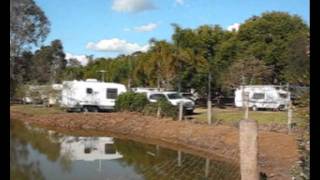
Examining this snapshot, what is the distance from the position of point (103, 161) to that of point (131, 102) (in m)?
10.3

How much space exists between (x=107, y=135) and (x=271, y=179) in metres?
11.6

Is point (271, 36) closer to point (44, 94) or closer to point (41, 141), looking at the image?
point (44, 94)

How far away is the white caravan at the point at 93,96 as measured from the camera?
27.8m

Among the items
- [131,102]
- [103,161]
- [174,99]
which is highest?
[174,99]

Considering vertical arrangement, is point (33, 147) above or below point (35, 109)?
below

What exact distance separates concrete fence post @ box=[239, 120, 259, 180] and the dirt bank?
507 cm

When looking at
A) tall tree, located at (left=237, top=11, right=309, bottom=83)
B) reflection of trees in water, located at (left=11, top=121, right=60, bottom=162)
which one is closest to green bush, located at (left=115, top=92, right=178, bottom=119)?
reflection of trees in water, located at (left=11, top=121, right=60, bottom=162)

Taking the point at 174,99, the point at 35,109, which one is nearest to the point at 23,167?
the point at 174,99

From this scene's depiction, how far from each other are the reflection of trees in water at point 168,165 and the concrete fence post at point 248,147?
4.83 meters

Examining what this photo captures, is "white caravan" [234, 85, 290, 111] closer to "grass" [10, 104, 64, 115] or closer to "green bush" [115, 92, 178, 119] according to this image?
"green bush" [115, 92, 178, 119]

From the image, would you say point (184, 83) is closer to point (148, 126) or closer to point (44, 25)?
point (44, 25)

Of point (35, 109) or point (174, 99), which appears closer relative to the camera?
point (174, 99)

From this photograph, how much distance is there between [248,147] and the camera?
4.15 meters
